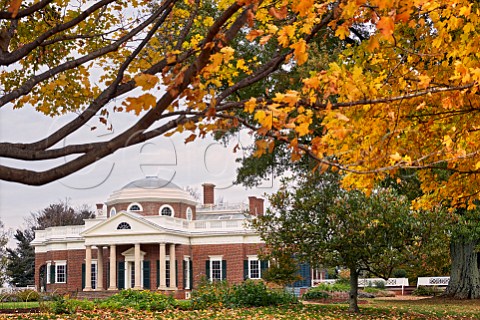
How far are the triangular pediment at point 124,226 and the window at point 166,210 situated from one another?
314 cm

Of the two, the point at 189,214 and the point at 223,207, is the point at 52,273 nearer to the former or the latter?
the point at 189,214

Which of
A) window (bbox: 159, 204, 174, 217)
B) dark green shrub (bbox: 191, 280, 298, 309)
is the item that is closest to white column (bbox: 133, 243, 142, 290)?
window (bbox: 159, 204, 174, 217)

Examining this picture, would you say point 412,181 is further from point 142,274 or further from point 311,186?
point 142,274

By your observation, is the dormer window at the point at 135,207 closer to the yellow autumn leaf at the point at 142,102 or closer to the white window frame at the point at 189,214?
the white window frame at the point at 189,214

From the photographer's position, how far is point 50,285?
4881cm

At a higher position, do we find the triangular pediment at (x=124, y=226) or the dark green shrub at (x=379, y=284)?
the triangular pediment at (x=124, y=226)

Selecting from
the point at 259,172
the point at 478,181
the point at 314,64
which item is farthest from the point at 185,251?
the point at 478,181

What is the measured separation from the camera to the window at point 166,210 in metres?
47.7

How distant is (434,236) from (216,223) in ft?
95.3

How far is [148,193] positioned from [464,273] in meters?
24.8

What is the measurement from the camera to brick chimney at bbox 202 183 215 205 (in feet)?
176

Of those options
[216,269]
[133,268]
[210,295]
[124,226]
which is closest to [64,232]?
[124,226]

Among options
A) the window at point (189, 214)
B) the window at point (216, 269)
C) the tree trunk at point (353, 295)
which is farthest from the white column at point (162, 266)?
the tree trunk at point (353, 295)

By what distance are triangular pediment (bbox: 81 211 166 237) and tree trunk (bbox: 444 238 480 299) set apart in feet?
68.3
